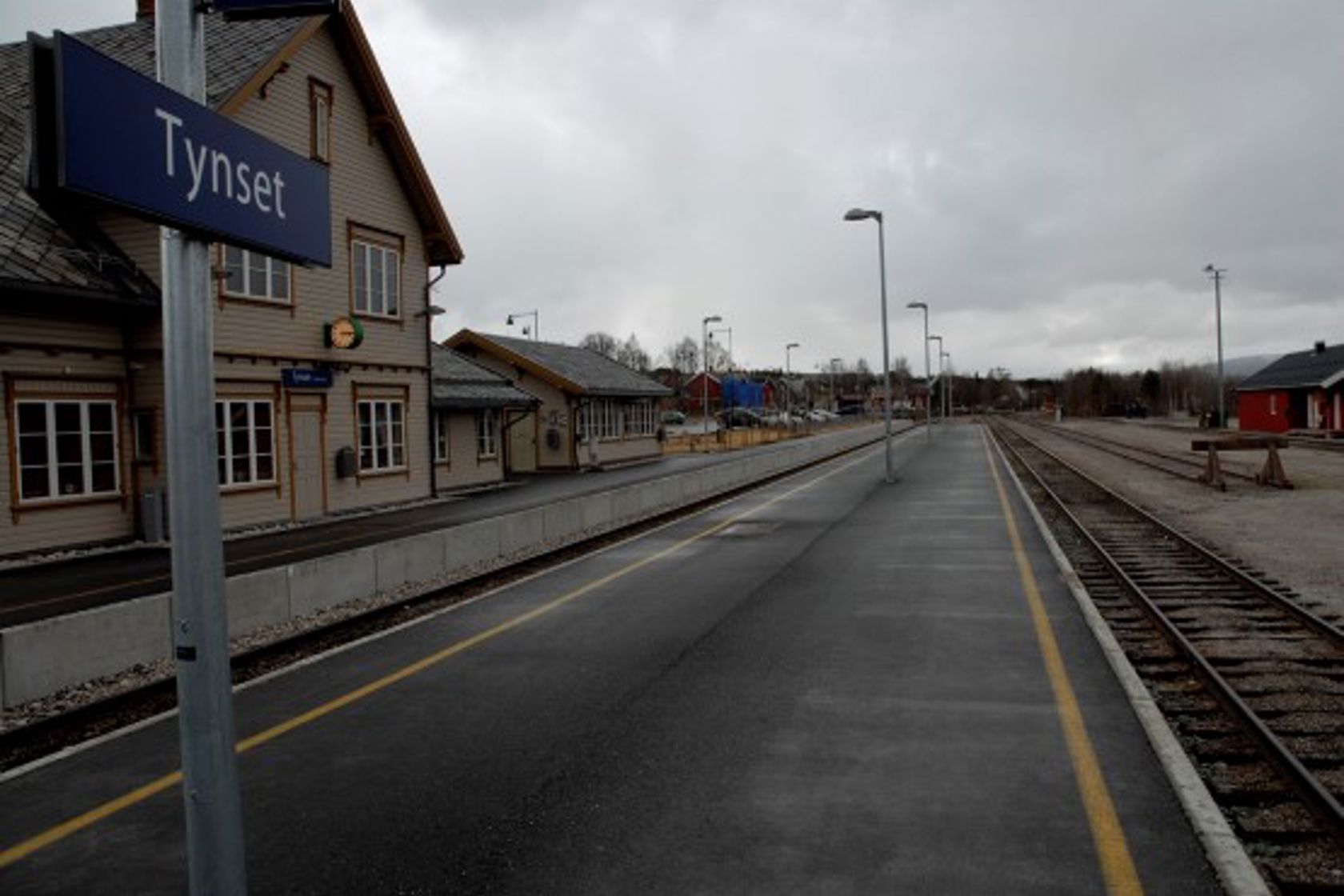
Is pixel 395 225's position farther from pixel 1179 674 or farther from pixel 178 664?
pixel 178 664

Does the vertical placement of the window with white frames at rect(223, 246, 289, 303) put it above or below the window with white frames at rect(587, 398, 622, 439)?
above

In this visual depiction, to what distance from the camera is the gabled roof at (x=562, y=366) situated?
1508 inches

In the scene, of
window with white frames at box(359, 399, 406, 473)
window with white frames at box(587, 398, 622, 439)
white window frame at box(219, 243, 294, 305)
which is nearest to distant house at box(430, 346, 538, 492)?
window with white frames at box(359, 399, 406, 473)

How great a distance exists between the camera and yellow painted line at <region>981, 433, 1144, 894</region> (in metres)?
4.46

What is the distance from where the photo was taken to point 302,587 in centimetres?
1084

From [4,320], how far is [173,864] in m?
13.9

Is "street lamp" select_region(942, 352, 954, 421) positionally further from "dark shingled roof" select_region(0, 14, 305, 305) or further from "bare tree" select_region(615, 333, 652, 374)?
"dark shingled roof" select_region(0, 14, 305, 305)

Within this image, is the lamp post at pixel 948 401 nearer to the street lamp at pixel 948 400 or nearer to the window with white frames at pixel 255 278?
the street lamp at pixel 948 400

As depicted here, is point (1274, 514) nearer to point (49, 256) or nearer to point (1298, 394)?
point (49, 256)

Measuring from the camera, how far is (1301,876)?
4.48m

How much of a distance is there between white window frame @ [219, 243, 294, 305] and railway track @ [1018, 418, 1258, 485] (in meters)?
25.5

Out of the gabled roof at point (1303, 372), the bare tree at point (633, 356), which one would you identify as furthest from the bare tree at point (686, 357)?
the gabled roof at point (1303, 372)

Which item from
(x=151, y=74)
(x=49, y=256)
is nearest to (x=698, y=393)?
(x=49, y=256)

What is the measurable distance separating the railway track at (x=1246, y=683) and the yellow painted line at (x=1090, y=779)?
2.03 ft
